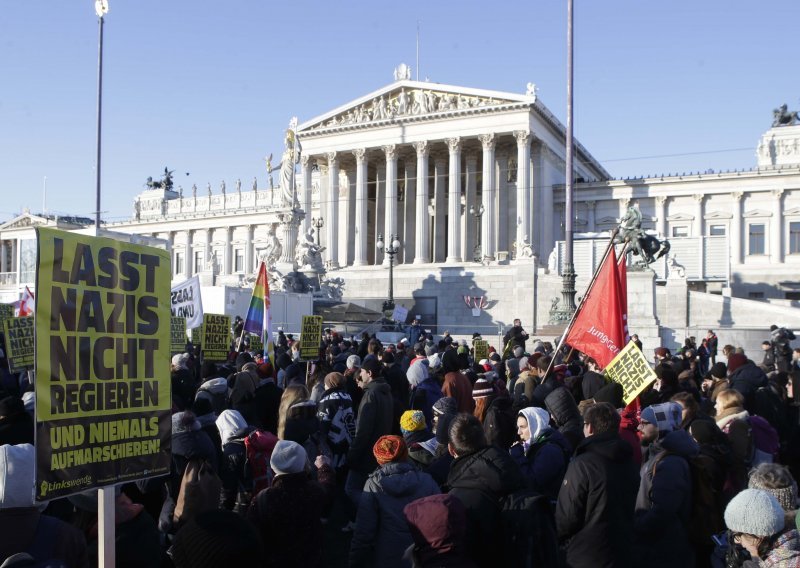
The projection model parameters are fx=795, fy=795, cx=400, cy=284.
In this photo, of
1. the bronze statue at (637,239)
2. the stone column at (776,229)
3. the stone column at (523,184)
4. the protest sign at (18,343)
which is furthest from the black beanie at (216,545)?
the stone column at (776,229)

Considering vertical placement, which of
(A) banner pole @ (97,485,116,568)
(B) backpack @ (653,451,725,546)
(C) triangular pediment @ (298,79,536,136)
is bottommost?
(B) backpack @ (653,451,725,546)

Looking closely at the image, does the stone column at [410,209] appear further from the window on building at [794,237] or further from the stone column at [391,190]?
the window on building at [794,237]

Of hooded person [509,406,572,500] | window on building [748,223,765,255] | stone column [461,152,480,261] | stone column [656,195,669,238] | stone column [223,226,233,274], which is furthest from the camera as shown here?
stone column [223,226,233,274]

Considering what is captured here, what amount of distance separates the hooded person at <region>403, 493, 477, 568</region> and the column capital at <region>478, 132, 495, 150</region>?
4767 cm

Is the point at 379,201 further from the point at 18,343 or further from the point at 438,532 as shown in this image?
the point at 438,532

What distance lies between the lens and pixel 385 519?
435 cm

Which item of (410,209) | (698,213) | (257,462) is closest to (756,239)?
(698,213)

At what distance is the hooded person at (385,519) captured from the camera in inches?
169

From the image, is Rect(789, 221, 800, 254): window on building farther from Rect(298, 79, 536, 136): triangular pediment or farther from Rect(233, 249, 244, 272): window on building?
Rect(233, 249, 244, 272): window on building

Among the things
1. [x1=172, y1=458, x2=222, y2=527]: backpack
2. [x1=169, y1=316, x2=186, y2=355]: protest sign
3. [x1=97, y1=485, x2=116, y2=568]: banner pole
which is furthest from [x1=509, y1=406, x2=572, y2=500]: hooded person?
[x1=169, y1=316, x2=186, y2=355]: protest sign

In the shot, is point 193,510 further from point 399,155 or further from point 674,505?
point 399,155

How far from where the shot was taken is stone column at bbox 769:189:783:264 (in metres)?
50.7

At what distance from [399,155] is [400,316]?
2592 centimetres

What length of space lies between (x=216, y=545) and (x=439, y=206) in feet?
175
